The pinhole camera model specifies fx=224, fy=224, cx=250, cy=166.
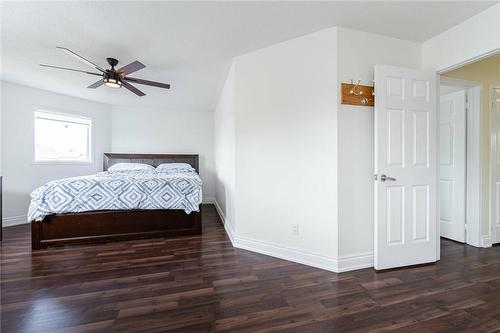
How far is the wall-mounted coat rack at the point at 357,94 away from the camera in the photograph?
7.18 ft

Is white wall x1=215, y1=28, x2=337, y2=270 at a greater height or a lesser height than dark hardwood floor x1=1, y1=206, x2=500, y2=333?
greater

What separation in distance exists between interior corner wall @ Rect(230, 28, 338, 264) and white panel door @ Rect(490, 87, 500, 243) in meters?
2.30

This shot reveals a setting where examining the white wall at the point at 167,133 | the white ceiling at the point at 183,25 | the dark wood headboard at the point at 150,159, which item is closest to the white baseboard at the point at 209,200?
the white wall at the point at 167,133

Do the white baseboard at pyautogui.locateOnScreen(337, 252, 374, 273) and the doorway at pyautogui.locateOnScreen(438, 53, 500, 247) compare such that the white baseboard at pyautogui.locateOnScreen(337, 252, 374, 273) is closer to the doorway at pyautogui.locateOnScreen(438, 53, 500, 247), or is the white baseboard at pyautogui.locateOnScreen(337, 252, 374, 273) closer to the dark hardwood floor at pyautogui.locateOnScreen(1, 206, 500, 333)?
the dark hardwood floor at pyautogui.locateOnScreen(1, 206, 500, 333)

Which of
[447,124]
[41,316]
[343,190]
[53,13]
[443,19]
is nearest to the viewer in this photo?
[41,316]

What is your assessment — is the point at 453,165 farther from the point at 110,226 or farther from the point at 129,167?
the point at 129,167

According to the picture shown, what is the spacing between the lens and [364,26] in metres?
2.17

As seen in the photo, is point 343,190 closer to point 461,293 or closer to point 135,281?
point 461,293

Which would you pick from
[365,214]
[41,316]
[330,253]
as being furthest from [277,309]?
[41,316]

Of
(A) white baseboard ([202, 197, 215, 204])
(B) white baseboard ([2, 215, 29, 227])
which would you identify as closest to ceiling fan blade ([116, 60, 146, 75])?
(B) white baseboard ([2, 215, 29, 227])

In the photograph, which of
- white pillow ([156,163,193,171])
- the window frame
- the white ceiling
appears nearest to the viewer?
the white ceiling

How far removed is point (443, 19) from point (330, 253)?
8.00 feet

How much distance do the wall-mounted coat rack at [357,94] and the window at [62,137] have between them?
5086mm

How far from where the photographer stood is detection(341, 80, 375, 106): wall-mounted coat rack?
2189 millimetres
